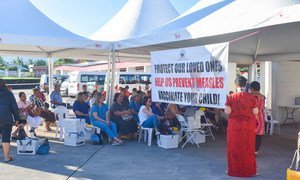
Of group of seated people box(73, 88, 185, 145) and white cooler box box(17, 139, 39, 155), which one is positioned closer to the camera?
white cooler box box(17, 139, 39, 155)

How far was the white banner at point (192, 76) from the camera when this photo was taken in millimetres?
6512

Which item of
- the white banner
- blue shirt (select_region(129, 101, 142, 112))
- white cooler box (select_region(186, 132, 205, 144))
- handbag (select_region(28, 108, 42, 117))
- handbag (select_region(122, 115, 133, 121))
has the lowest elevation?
white cooler box (select_region(186, 132, 205, 144))

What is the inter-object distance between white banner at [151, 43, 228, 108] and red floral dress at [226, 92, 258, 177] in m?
0.60

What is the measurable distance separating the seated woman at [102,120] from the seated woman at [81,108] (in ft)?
2.49

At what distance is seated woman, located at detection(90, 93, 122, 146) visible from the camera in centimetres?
865

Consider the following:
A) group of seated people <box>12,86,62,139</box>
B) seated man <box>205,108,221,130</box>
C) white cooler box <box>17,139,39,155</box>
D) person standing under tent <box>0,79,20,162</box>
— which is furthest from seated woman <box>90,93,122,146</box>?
seated man <box>205,108,221,130</box>

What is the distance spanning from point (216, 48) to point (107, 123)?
345 cm

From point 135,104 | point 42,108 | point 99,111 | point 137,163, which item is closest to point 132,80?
point 135,104

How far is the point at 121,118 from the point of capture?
9.30 meters

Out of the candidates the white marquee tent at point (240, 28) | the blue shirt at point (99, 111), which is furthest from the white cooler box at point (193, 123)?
the blue shirt at point (99, 111)

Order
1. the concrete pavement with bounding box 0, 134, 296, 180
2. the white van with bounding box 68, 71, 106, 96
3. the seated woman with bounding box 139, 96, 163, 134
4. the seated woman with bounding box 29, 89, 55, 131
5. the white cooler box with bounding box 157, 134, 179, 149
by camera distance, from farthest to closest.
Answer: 1. the white van with bounding box 68, 71, 106, 96
2. the seated woman with bounding box 29, 89, 55, 131
3. the seated woman with bounding box 139, 96, 163, 134
4. the white cooler box with bounding box 157, 134, 179, 149
5. the concrete pavement with bounding box 0, 134, 296, 180

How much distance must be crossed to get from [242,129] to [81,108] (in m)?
5.00

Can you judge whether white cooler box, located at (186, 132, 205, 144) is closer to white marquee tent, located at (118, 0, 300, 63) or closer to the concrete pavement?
the concrete pavement

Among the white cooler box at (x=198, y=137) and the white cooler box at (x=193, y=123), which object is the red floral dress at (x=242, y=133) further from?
the white cooler box at (x=198, y=137)
